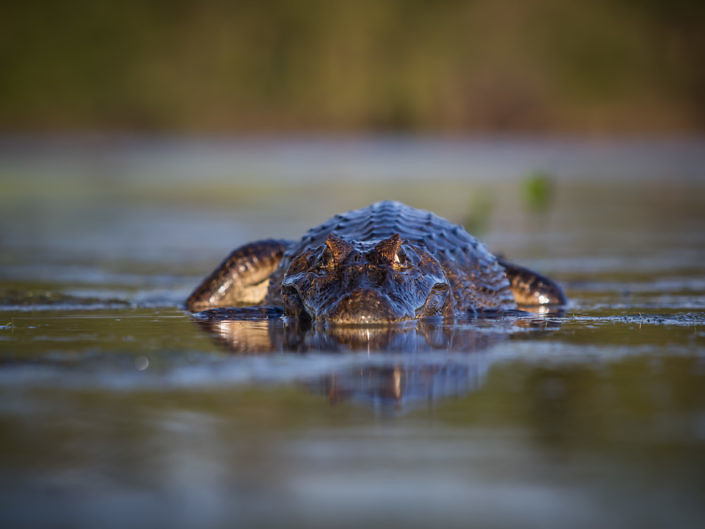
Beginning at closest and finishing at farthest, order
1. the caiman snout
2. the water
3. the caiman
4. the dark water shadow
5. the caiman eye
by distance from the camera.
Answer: the water < the dark water shadow < the caiman snout < the caiman < the caiman eye

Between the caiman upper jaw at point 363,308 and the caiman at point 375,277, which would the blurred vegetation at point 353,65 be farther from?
the caiman upper jaw at point 363,308

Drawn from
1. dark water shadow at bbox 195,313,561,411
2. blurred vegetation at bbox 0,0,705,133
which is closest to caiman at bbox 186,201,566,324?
dark water shadow at bbox 195,313,561,411

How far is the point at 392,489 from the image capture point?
9.98 ft

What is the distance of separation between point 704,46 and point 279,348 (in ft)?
261

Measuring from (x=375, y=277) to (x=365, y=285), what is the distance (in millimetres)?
96

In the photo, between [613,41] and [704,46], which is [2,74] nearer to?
[613,41]

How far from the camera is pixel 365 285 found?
6094 mm

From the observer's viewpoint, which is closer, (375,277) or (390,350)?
(390,350)

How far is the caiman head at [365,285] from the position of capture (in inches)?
238

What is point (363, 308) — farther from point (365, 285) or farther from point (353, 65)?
point (353, 65)

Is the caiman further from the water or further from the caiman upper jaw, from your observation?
the water

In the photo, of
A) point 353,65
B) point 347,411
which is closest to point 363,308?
point 347,411

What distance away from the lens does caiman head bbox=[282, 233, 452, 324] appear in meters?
6.04

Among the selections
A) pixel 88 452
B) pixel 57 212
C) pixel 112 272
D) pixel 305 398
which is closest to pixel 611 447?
pixel 305 398
